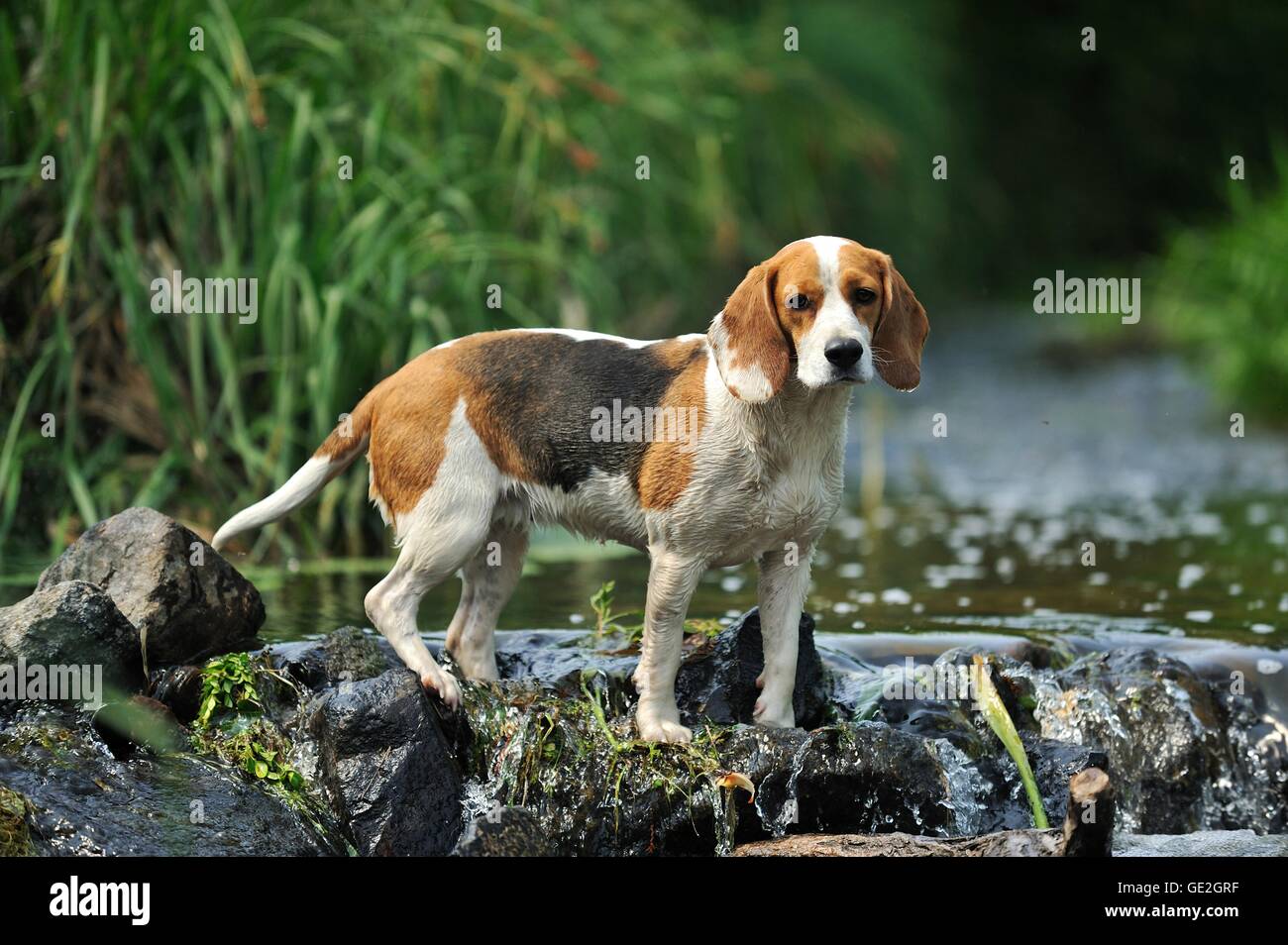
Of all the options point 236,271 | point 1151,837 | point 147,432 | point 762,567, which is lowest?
point 1151,837

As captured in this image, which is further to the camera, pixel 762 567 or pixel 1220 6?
pixel 1220 6

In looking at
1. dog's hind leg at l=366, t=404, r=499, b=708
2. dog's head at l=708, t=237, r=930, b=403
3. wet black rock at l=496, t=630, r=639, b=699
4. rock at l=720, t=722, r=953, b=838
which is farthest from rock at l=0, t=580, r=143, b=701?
dog's head at l=708, t=237, r=930, b=403

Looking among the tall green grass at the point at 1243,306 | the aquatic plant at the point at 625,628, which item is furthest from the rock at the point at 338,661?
the tall green grass at the point at 1243,306

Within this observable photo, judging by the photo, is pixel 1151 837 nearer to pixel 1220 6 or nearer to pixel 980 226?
pixel 980 226

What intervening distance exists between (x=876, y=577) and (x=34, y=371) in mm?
3890

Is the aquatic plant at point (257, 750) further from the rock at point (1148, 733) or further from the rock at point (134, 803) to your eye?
the rock at point (1148, 733)

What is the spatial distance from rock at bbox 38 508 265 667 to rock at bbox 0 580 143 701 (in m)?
0.17

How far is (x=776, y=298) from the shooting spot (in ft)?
15.0

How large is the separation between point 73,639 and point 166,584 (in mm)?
397

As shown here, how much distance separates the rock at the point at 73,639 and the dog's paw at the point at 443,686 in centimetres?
88

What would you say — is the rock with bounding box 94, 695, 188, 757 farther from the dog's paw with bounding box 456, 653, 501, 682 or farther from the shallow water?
the shallow water

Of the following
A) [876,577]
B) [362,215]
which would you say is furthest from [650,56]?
[876,577]

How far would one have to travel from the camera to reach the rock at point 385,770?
4.60 metres

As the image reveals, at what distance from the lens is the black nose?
14.2ft
